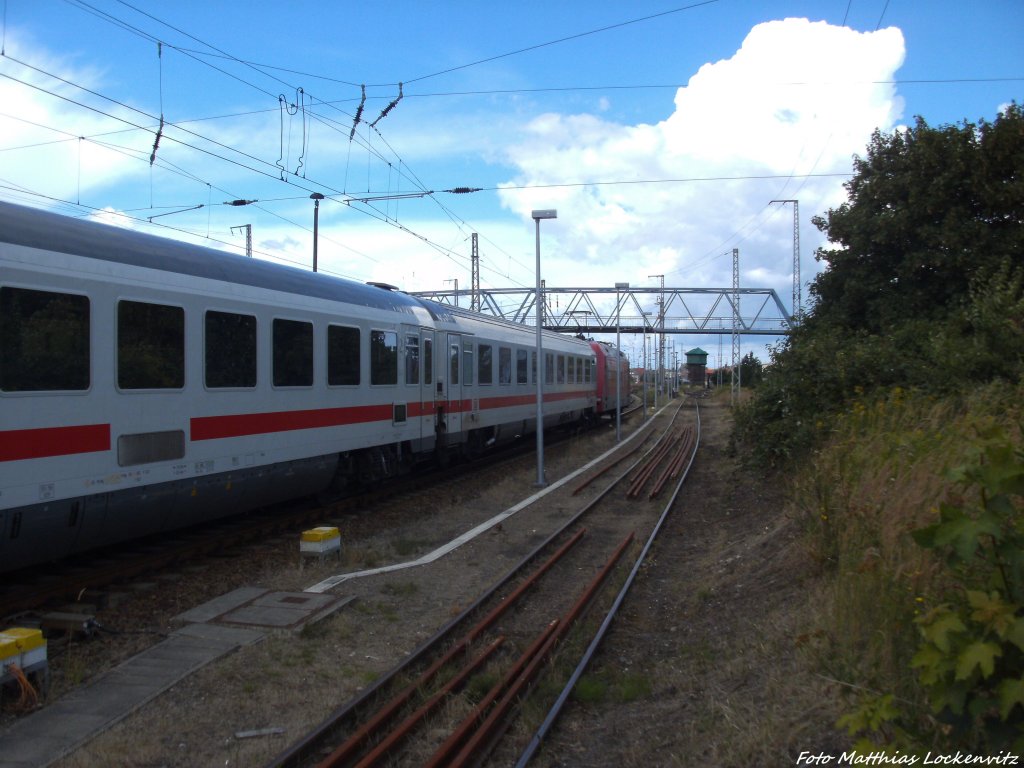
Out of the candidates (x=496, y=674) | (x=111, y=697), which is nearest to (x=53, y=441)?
(x=111, y=697)

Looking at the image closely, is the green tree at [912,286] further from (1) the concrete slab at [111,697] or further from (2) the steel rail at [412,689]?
(1) the concrete slab at [111,697]

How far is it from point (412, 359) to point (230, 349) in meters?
4.90

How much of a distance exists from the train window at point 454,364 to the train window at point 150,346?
24.9 feet

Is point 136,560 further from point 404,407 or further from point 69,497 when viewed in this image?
point 404,407

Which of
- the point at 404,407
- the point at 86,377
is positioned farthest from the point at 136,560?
the point at 404,407

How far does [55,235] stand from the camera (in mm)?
6852

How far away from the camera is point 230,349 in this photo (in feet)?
29.2

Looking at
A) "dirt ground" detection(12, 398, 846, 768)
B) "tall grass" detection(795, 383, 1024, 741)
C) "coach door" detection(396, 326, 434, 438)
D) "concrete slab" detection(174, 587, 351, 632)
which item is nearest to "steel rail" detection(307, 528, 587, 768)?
"dirt ground" detection(12, 398, 846, 768)

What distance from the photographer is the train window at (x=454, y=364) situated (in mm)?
15438

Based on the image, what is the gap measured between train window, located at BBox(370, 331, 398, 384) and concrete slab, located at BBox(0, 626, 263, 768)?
19.6 feet

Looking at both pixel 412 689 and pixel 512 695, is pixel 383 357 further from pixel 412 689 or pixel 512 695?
pixel 512 695

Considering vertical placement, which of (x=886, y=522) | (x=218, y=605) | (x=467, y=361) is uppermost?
(x=467, y=361)

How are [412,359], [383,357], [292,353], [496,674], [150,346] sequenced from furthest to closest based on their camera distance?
1. [412,359]
2. [383,357]
3. [292,353]
4. [150,346]
5. [496,674]

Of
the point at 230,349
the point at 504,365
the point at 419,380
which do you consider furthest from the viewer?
the point at 504,365
